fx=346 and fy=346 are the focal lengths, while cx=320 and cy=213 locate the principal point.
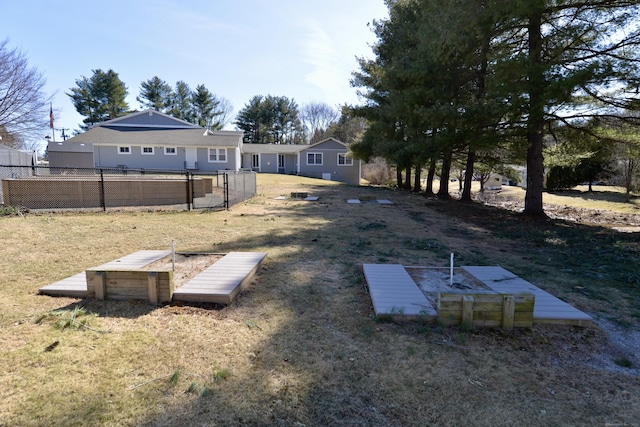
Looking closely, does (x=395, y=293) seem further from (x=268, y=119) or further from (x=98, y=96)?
(x=98, y=96)

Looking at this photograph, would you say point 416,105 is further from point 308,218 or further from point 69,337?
point 69,337

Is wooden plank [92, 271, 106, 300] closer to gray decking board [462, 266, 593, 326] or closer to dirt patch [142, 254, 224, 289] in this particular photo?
dirt patch [142, 254, 224, 289]

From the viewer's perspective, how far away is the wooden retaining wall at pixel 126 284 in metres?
3.72

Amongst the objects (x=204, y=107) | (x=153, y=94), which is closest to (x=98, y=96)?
(x=153, y=94)

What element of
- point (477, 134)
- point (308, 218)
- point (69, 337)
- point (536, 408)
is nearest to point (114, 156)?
point (308, 218)

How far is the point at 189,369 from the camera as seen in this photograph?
258cm

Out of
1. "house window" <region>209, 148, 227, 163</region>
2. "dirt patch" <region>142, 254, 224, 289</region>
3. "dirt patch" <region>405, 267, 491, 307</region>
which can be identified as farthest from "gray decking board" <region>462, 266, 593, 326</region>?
"house window" <region>209, 148, 227, 163</region>

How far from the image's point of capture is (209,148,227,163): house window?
26.5 metres

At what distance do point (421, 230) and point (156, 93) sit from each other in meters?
50.7

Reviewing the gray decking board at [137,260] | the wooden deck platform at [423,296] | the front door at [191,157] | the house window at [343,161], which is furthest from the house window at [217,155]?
the wooden deck platform at [423,296]

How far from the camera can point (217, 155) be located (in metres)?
26.6

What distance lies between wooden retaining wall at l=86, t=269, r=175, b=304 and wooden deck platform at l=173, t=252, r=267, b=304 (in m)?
0.15

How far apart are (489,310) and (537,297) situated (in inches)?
43.8

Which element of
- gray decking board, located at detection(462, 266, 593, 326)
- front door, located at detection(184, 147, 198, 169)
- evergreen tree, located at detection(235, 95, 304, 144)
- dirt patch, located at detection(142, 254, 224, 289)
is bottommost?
gray decking board, located at detection(462, 266, 593, 326)
